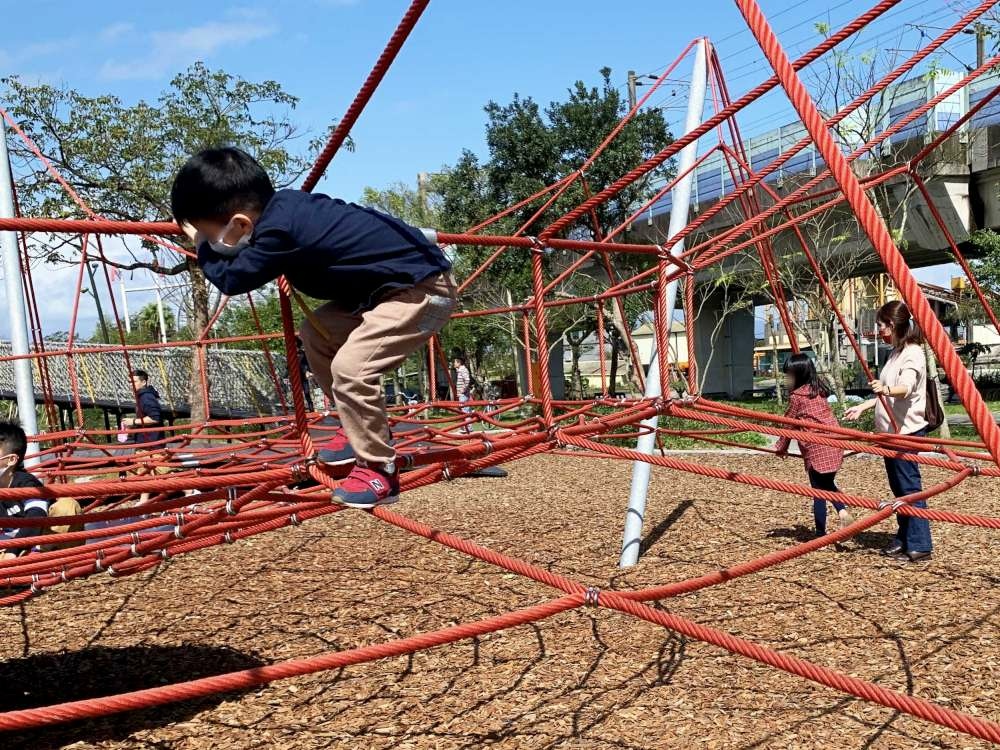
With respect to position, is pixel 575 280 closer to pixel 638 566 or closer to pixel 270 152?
pixel 270 152

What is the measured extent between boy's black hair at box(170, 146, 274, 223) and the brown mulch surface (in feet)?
5.89

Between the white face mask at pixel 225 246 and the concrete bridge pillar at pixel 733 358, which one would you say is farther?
the concrete bridge pillar at pixel 733 358

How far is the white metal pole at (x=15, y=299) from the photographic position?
5449mm

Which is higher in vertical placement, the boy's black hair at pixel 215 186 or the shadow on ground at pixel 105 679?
the boy's black hair at pixel 215 186

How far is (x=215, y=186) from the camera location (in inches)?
76.0

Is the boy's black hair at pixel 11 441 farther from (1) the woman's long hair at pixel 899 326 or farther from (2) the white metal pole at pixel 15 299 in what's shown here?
(1) the woman's long hair at pixel 899 326

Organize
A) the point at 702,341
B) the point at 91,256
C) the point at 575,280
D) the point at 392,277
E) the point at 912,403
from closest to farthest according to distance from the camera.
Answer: the point at 392,277 < the point at 912,403 < the point at 91,256 < the point at 575,280 < the point at 702,341

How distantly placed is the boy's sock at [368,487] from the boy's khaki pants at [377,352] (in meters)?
0.03

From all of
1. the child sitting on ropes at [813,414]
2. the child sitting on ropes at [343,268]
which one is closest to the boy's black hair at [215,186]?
the child sitting on ropes at [343,268]

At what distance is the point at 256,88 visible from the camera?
38.4ft

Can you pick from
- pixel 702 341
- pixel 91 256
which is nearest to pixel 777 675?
pixel 91 256

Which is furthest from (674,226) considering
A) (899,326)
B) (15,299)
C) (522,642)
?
(15,299)

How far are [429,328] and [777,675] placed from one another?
199 cm

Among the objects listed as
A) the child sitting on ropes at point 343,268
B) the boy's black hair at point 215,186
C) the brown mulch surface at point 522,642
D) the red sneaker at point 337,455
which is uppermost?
the boy's black hair at point 215,186
